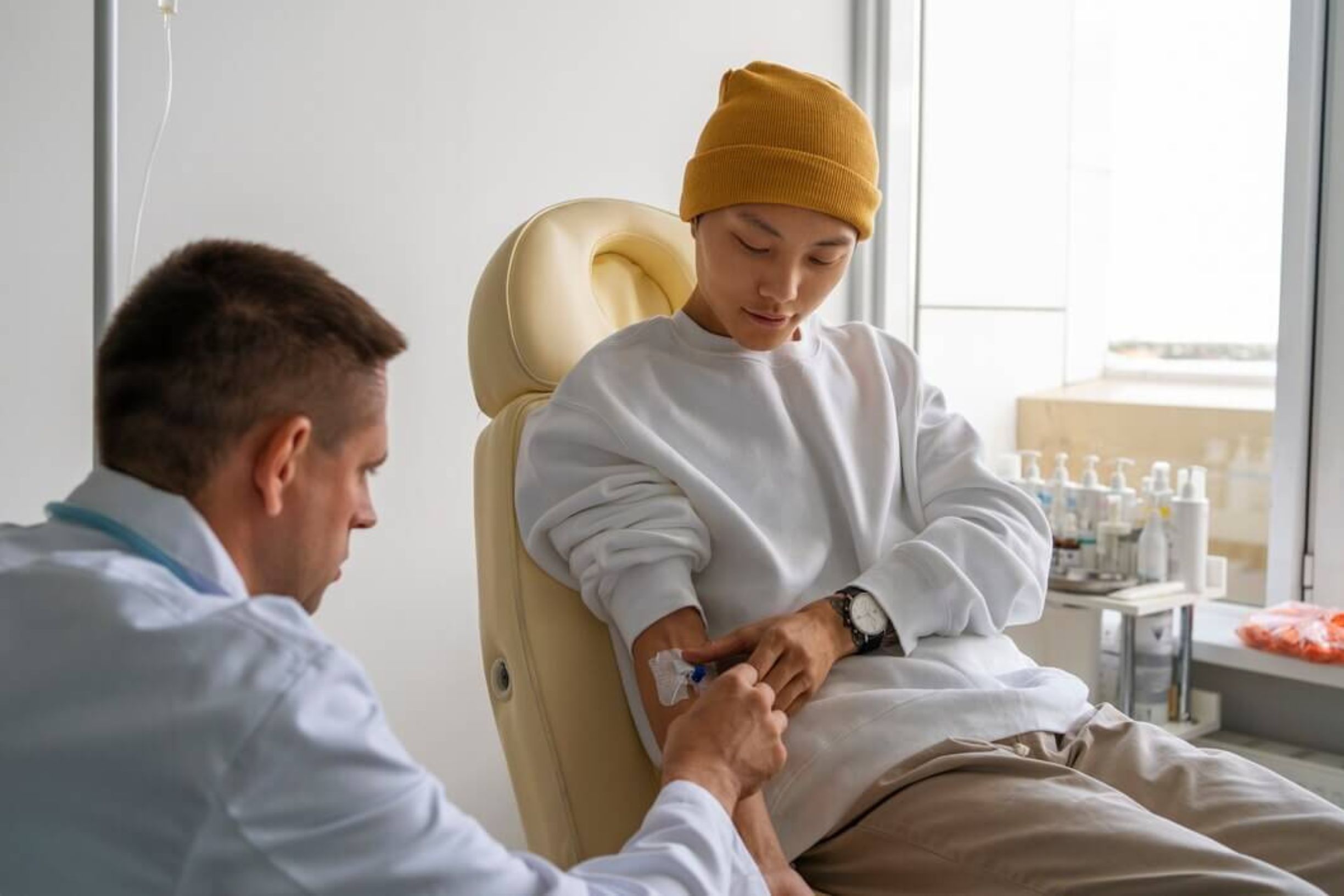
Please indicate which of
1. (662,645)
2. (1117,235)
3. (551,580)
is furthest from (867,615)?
(1117,235)

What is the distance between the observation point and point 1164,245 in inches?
113

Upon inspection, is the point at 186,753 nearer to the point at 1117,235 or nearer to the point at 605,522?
the point at 605,522

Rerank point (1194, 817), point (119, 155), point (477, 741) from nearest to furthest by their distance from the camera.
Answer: point (1194, 817) < point (119, 155) < point (477, 741)

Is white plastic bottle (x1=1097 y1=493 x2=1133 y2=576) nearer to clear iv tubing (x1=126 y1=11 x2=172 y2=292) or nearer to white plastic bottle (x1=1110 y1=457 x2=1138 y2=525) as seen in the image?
white plastic bottle (x1=1110 y1=457 x2=1138 y2=525)

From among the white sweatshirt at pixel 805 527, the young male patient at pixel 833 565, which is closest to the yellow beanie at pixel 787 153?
the young male patient at pixel 833 565

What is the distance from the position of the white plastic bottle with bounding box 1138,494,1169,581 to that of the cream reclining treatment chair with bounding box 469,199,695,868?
1272mm

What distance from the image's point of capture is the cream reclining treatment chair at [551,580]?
1.38m

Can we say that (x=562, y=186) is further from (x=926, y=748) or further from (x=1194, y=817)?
(x=1194, y=817)

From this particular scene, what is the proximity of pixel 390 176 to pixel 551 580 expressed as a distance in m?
0.97

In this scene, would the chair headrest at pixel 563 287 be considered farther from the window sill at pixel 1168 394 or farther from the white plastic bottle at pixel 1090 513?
the window sill at pixel 1168 394

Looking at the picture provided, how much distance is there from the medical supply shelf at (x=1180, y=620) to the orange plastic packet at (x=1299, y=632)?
0.10m

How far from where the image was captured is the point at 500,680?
1.45 metres

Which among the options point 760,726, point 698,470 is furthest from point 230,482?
point 698,470

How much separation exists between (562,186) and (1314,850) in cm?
168
